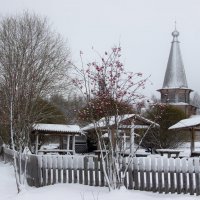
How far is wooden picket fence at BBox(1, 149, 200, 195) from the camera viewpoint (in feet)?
32.8

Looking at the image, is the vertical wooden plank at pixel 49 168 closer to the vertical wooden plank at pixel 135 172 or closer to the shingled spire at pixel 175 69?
the vertical wooden plank at pixel 135 172

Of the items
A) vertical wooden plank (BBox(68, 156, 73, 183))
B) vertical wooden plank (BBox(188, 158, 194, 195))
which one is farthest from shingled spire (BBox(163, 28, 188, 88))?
vertical wooden plank (BBox(188, 158, 194, 195))

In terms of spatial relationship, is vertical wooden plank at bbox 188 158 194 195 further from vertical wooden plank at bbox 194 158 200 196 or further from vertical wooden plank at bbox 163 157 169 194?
vertical wooden plank at bbox 163 157 169 194

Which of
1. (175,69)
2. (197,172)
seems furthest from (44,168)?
(175,69)

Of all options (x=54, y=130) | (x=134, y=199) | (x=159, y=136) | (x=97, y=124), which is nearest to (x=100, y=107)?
(x=97, y=124)

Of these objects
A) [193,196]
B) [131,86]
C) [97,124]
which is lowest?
[193,196]

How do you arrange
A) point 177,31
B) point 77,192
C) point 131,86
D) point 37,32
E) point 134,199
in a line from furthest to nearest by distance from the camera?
point 177,31 → point 37,32 → point 131,86 → point 77,192 → point 134,199

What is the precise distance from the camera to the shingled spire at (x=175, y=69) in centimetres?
6175

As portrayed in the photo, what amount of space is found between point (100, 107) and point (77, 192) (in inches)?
92.1

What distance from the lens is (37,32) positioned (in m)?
27.2

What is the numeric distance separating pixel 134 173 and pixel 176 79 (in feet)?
172

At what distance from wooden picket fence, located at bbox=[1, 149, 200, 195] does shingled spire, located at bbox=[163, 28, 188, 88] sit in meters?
51.3

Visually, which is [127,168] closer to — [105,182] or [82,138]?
[105,182]

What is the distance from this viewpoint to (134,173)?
10602mm
